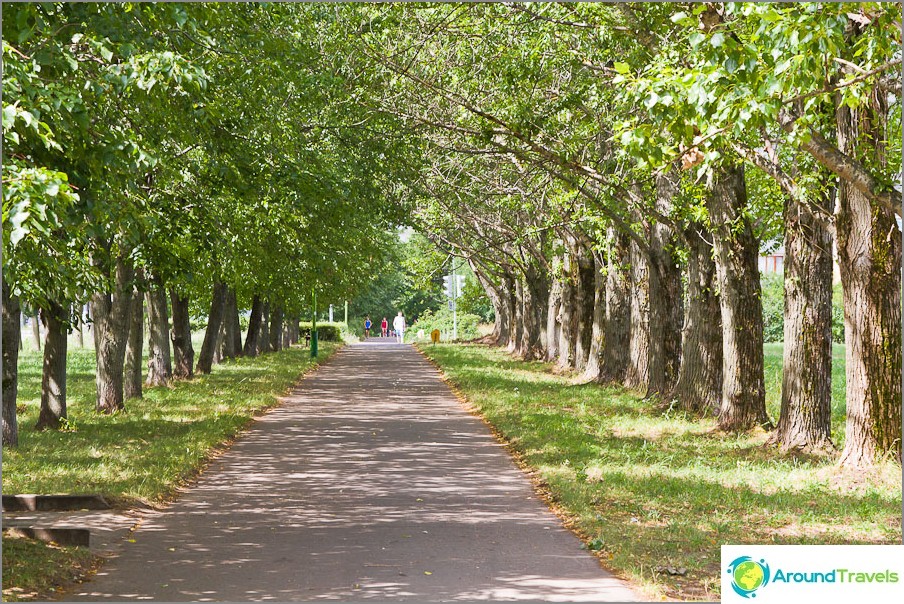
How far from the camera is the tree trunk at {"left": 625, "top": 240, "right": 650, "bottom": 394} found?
24109 mm

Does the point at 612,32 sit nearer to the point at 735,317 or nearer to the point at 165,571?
the point at 735,317

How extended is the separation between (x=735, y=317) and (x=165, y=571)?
10.5m

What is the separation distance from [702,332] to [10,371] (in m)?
10.5

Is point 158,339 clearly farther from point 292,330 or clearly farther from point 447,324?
point 447,324

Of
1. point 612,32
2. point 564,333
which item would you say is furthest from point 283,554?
point 564,333

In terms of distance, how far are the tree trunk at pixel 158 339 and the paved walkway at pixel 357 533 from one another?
973 centimetres

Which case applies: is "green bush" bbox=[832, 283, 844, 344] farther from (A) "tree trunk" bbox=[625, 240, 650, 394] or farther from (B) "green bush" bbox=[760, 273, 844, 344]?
(A) "tree trunk" bbox=[625, 240, 650, 394]

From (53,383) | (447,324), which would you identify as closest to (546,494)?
(53,383)

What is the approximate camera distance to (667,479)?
12.4 metres

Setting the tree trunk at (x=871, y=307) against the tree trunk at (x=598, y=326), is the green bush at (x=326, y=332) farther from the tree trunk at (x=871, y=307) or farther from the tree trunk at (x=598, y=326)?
the tree trunk at (x=871, y=307)

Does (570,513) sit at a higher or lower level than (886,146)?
lower

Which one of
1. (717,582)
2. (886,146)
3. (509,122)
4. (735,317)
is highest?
(509,122)

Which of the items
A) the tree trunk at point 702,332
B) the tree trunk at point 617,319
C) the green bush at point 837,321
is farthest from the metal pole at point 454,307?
the tree trunk at point 702,332

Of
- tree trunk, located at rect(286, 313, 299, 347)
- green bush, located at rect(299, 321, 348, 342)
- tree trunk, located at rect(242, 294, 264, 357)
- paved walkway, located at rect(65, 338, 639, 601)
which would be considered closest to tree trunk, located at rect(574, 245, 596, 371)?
paved walkway, located at rect(65, 338, 639, 601)
